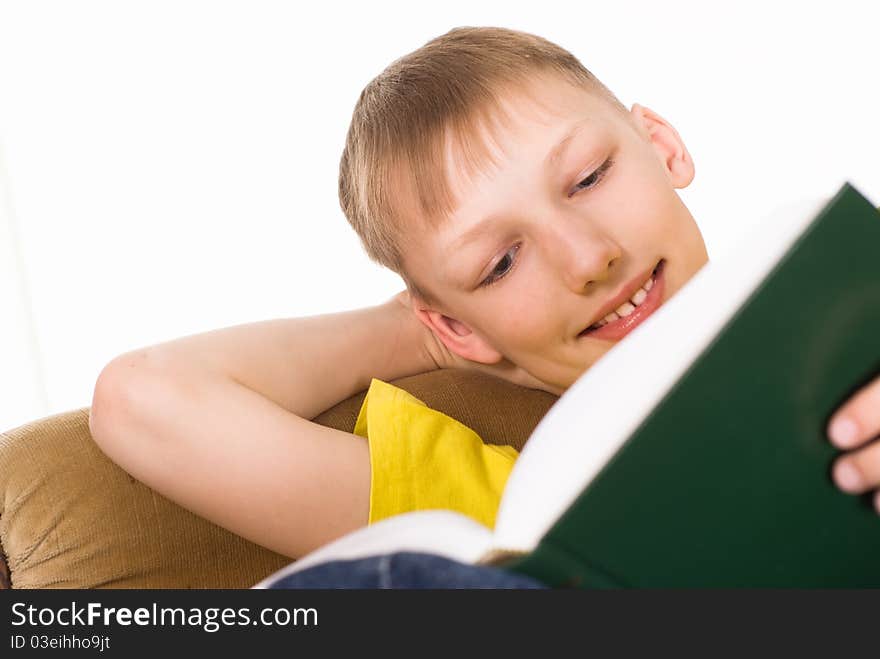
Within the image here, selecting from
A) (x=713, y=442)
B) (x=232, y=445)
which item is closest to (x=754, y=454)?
(x=713, y=442)

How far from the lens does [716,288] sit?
0.47 meters

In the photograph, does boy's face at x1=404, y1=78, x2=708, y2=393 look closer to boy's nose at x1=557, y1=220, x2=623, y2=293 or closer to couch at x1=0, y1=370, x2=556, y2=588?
boy's nose at x1=557, y1=220, x2=623, y2=293

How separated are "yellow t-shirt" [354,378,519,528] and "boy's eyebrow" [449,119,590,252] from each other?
6.8 inches

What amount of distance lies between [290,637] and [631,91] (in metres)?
2.16

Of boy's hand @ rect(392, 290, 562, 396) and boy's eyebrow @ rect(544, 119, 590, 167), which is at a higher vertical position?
boy's eyebrow @ rect(544, 119, 590, 167)

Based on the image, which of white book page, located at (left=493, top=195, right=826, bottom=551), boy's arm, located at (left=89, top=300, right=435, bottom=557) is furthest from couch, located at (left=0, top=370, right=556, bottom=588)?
white book page, located at (left=493, top=195, right=826, bottom=551)

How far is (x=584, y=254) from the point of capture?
0.92 meters

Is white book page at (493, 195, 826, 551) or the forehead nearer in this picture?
white book page at (493, 195, 826, 551)

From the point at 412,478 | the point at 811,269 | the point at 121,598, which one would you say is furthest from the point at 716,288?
the point at 412,478

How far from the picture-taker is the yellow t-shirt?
3.08 ft

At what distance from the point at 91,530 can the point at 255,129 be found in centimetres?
175

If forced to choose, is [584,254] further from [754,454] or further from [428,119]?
[754,454]

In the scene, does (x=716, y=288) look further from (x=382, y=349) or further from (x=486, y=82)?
(x=382, y=349)

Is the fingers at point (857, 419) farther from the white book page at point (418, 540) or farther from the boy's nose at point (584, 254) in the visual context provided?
the boy's nose at point (584, 254)
